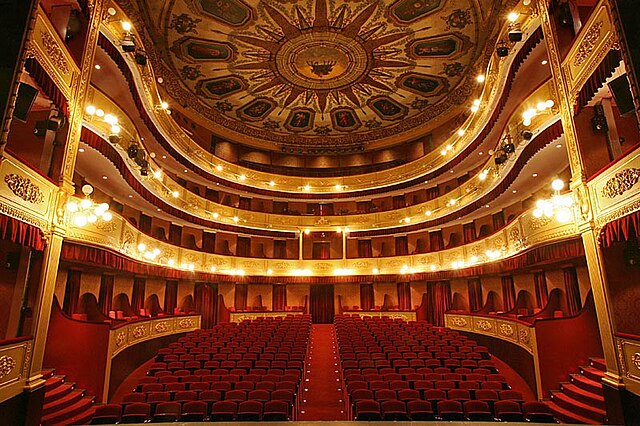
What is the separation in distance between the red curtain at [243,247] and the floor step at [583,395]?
16699 millimetres

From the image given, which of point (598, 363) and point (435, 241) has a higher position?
point (435, 241)

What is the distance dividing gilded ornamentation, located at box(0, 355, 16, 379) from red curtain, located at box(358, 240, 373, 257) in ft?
60.2

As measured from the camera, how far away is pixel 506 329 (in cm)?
1048

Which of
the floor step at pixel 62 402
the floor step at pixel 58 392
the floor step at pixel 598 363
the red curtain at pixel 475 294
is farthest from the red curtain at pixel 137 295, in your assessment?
the red curtain at pixel 475 294

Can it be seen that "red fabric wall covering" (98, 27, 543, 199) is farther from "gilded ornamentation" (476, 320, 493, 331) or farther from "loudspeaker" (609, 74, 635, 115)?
"gilded ornamentation" (476, 320, 493, 331)

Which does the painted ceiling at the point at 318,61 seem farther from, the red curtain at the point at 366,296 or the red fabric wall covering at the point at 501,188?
the red curtain at the point at 366,296

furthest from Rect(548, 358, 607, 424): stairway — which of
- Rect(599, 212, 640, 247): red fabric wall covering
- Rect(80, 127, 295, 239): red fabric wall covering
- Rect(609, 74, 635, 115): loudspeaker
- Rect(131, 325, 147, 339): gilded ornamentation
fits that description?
Rect(80, 127, 295, 239): red fabric wall covering

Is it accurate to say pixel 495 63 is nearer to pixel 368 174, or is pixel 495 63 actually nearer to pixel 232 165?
pixel 368 174

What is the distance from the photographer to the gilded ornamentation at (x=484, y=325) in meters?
11.9

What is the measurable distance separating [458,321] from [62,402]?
1291 cm

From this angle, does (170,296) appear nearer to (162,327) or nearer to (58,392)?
(162,327)

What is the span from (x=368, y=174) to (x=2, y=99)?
19.4m

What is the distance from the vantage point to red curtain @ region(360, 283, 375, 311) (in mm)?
20891

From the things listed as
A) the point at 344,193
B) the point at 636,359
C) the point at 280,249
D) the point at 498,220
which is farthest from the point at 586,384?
the point at 280,249
